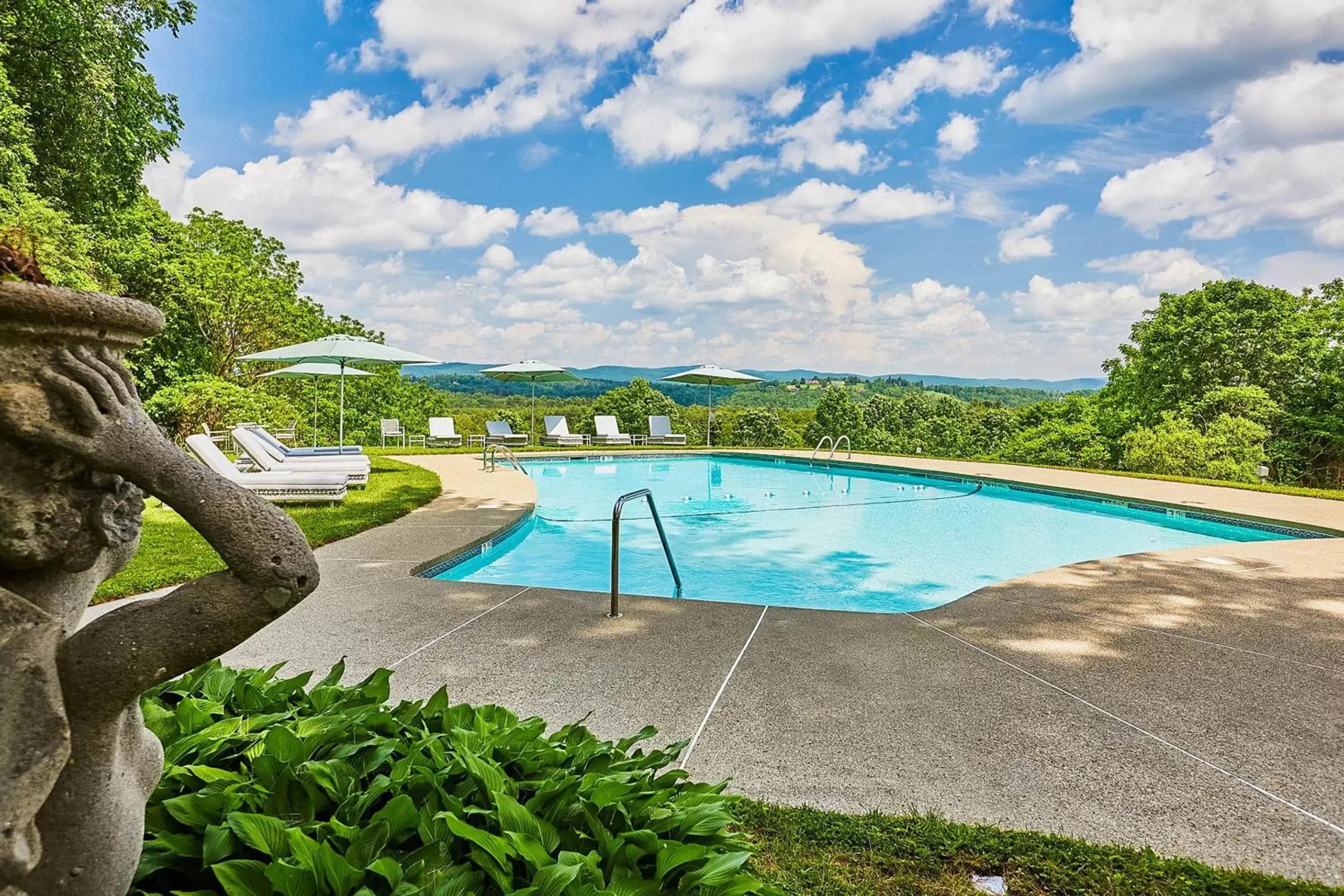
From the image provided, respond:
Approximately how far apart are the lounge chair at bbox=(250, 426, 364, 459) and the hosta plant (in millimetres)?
9800

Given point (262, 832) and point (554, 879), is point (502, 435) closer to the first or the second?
point (262, 832)

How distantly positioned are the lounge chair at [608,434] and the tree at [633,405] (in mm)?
3983

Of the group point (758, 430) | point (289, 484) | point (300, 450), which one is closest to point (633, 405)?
point (758, 430)

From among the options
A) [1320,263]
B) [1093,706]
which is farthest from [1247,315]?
[1093,706]

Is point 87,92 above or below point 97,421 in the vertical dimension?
above

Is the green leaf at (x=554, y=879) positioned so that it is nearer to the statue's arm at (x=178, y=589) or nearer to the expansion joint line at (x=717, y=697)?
the statue's arm at (x=178, y=589)

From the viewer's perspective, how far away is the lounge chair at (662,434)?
23.2m

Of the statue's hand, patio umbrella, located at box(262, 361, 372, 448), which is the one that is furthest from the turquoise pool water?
the statue's hand

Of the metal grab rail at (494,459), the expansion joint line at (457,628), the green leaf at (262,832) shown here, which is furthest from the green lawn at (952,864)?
the metal grab rail at (494,459)

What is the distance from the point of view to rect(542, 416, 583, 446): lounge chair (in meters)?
21.9

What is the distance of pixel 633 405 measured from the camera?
29422 mm

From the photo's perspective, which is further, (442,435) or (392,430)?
(392,430)

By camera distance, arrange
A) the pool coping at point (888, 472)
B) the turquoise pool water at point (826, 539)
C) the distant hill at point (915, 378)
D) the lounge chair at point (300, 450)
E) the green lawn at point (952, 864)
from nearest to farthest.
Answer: the green lawn at point (952, 864), the pool coping at point (888, 472), the turquoise pool water at point (826, 539), the lounge chair at point (300, 450), the distant hill at point (915, 378)

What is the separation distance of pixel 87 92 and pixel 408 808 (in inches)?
653
